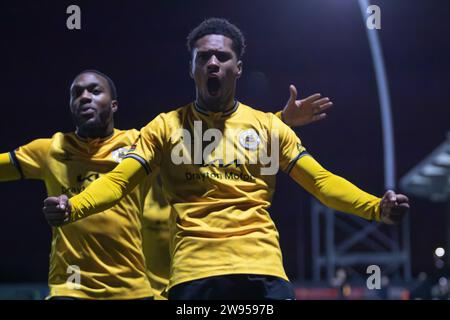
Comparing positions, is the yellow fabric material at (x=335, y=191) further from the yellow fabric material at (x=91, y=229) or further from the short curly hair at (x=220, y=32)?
the yellow fabric material at (x=91, y=229)

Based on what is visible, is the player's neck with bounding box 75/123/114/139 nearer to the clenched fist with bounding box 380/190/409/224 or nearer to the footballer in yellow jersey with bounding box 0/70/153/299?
the footballer in yellow jersey with bounding box 0/70/153/299

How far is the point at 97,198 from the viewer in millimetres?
3891

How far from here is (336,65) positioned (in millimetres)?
8250

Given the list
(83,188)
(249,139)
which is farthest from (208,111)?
(83,188)

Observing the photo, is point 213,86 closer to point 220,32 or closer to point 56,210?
point 220,32

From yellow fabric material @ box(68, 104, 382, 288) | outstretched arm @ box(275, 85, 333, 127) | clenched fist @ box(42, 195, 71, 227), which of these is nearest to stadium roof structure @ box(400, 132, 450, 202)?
outstretched arm @ box(275, 85, 333, 127)

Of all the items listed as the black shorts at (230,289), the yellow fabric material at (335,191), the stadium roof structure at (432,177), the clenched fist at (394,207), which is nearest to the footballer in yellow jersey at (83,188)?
the black shorts at (230,289)

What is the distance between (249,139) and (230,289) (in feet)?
2.44

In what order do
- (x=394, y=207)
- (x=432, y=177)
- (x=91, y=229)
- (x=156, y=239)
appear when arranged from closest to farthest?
(x=394, y=207) < (x=91, y=229) < (x=156, y=239) < (x=432, y=177)

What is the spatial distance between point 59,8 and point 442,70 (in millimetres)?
4397

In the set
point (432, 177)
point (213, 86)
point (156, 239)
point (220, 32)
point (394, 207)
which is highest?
point (220, 32)

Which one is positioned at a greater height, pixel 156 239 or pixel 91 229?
pixel 91 229
